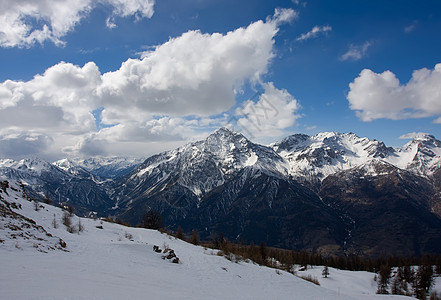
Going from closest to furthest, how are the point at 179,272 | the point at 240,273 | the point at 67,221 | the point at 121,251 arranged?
the point at 179,272 → the point at 121,251 → the point at 240,273 → the point at 67,221

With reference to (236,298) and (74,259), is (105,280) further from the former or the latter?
(236,298)

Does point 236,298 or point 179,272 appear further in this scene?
point 179,272

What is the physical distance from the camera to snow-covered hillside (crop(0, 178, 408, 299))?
788 centimetres

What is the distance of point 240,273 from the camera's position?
1780cm

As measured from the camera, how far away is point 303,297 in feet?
48.9

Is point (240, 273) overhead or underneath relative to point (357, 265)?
overhead

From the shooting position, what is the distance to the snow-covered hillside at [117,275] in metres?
7.88

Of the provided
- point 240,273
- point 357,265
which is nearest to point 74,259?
point 240,273

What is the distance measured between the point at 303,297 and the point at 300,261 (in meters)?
124

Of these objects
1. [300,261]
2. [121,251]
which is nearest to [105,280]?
[121,251]

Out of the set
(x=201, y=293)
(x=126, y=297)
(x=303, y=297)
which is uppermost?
(x=126, y=297)

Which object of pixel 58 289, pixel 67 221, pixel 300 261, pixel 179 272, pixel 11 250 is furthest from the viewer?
pixel 300 261

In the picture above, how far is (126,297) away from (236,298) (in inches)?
220

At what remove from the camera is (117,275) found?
36.0ft
